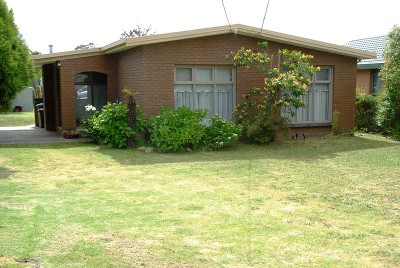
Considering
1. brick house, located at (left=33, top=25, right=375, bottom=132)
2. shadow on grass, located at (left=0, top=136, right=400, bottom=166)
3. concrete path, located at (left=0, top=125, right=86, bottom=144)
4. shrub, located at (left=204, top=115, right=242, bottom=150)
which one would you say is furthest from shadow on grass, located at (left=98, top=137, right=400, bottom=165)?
concrete path, located at (left=0, top=125, right=86, bottom=144)

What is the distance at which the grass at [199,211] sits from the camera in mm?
4941

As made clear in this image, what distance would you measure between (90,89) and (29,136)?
271 centimetres

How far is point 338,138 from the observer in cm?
1623

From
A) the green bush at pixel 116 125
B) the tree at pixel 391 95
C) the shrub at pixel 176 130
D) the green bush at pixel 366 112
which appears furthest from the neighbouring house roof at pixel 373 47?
the green bush at pixel 116 125

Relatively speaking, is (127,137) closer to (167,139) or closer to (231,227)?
(167,139)

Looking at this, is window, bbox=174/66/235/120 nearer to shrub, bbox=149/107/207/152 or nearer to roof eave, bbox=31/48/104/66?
shrub, bbox=149/107/207/152

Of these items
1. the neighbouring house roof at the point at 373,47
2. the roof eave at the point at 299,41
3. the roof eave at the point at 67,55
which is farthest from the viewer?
the neighbouring house roof at the point at 373,47

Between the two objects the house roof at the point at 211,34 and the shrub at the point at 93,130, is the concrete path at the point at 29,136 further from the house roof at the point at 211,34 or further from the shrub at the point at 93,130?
the house roof at the point at 211,34

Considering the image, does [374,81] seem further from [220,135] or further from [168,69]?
[220,135]

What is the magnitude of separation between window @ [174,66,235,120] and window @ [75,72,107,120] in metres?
4.09

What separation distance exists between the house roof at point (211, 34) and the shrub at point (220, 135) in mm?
2702

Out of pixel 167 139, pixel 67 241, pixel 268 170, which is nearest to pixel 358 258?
pixel 67 241

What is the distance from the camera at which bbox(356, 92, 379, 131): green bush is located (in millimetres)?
18469

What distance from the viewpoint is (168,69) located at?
47.3ft
